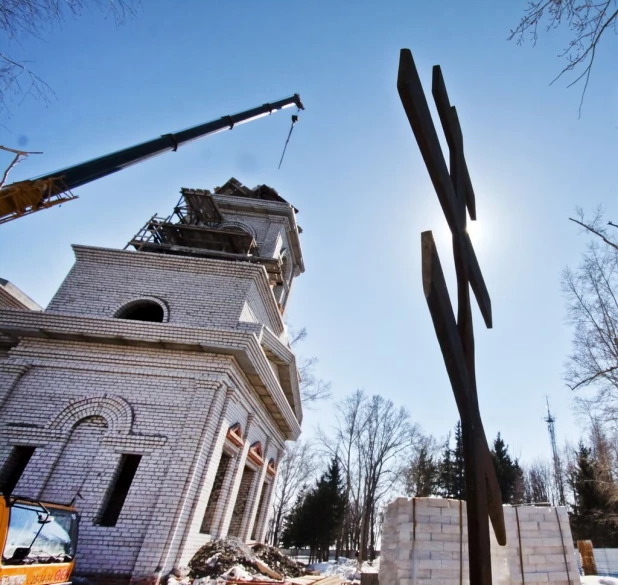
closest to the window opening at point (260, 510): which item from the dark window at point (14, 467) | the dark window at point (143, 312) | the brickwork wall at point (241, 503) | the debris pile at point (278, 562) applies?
the brickwork wall at point (241, 503)

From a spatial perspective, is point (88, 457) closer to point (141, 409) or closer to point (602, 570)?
point (141, 409)

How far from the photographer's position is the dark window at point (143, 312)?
1116cm

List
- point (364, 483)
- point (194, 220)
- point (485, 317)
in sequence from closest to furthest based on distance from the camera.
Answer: point (485, 317)
point (194, 220)
point (364, 483)

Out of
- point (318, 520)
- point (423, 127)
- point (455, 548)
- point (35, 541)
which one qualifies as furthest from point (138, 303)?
point (318, 520)

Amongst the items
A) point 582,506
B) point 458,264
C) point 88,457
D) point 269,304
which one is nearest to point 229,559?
point 88,457

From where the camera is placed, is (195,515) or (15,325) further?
(15,325)

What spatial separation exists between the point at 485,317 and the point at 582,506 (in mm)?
37069

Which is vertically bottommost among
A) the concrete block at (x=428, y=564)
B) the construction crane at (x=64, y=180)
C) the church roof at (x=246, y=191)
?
the concrete block at (x=428, y=564)

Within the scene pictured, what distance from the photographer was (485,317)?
3029 mm

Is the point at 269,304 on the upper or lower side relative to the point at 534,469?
lower

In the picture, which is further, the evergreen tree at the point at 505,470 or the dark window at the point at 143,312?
the evergreen tree at the point at 505,470

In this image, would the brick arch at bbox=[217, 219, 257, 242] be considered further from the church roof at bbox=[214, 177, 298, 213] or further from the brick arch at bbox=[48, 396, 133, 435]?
the brick arch at bbox=[48, 396, 133, 435]

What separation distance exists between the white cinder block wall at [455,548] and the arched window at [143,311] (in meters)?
8.61

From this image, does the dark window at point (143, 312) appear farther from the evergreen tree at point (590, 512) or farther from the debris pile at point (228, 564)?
the evergreen tree at point (590, 512)
